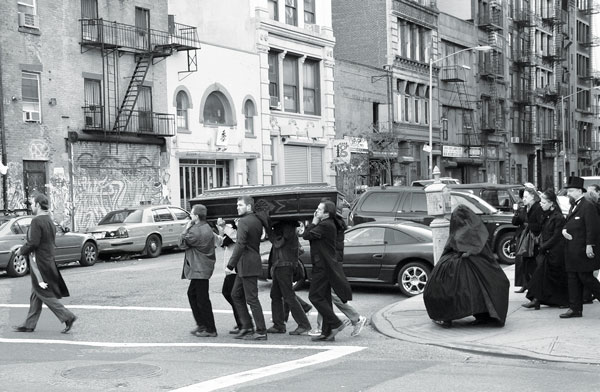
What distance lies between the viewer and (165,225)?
26.3 m

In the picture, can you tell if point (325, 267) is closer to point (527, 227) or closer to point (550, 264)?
point (550, 264)

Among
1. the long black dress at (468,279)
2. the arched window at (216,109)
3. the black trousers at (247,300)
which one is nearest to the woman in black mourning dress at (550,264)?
the long black dress at (468,279)

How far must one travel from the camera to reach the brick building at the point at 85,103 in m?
27.9

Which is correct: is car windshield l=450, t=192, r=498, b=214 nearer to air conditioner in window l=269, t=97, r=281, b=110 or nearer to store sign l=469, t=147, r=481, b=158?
air conditioner in window l=269, t=97, r=281, b=110

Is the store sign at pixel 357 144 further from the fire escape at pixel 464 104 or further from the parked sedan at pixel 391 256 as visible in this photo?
the parked sedan at pixel 391 256

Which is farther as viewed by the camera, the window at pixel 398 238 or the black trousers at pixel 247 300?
the window at pixel 398 238

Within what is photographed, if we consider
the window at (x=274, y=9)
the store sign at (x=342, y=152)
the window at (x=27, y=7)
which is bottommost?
the store sign at (x=342, y=152)

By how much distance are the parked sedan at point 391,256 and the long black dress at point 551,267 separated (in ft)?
9.85

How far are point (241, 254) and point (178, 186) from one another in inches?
923

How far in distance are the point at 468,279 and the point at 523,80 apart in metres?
59.6

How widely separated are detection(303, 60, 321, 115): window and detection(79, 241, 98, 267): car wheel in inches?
825

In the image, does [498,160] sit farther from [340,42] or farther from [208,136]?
[208,136]

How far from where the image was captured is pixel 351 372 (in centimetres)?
895

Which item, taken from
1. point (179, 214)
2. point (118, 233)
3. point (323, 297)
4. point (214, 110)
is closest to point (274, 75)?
point (214, 110)
